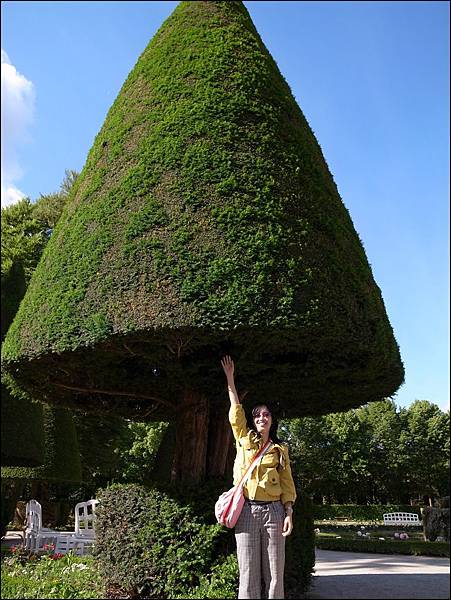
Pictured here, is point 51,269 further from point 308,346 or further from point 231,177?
point 308,346

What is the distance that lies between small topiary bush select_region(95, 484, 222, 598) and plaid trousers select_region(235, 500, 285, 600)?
2120 mm

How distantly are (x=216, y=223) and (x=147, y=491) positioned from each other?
367cm

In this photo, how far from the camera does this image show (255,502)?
Result: 5020 millimetres

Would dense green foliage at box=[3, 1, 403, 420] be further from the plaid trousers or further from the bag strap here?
the plaid trousers

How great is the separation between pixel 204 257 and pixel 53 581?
198 inches

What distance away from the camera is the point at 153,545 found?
7.09 metres

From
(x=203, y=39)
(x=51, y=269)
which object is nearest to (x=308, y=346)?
(x=51, y=269)

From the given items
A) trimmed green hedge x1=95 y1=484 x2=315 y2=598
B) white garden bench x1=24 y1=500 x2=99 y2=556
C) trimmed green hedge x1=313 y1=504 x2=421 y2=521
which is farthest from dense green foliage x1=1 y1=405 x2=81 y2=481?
trimmed green hedge x1=313 y1=504 x2=421 y2=521

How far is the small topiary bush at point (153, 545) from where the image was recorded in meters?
6.89

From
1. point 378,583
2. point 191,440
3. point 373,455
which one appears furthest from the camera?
point 373,455

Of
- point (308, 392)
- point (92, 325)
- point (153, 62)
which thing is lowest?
point (308, 392)

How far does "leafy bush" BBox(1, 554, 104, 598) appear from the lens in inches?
281

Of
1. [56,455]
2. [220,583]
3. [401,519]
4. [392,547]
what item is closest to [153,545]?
[220,583]

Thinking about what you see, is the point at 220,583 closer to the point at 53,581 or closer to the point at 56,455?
the point at 53,581
